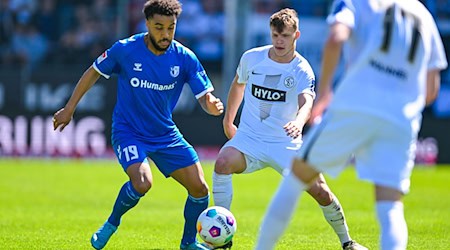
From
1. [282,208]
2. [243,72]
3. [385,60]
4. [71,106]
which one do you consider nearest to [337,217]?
[243,72]

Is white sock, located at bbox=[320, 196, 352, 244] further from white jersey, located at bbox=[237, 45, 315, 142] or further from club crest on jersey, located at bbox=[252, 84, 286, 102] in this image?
club crest on jersey, located at bbox=[252, 84, 286, 102]

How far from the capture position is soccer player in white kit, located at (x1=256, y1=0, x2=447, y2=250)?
5867 mm

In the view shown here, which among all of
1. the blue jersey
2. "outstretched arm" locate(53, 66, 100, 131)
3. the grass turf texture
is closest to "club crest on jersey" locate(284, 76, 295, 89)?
Answer: the blue jersey

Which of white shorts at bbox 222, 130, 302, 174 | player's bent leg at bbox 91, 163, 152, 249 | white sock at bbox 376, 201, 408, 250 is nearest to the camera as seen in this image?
white sock at bbox 376, 201, 408, 250

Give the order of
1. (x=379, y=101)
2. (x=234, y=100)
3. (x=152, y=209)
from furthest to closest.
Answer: (x=152, y=209), (x=234, y=100), (x=379, y=101)

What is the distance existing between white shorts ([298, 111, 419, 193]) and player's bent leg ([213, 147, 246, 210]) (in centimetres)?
246

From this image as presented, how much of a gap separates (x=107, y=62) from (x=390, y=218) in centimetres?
333

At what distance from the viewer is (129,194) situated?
318 inches

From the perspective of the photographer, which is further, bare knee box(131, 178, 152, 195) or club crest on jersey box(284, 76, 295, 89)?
club crest on jersey box(284, 76, 295, 89)

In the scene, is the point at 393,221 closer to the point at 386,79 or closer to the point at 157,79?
the point at 386,79

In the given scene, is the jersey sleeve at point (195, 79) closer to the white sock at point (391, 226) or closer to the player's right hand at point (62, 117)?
the player's right hand at point (62, 117)

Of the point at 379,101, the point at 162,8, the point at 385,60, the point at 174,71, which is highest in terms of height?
the point at 385,60

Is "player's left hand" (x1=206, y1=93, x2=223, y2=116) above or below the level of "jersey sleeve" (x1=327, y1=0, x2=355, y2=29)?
below

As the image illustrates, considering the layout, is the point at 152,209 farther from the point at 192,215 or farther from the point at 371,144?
the point at 371,144
